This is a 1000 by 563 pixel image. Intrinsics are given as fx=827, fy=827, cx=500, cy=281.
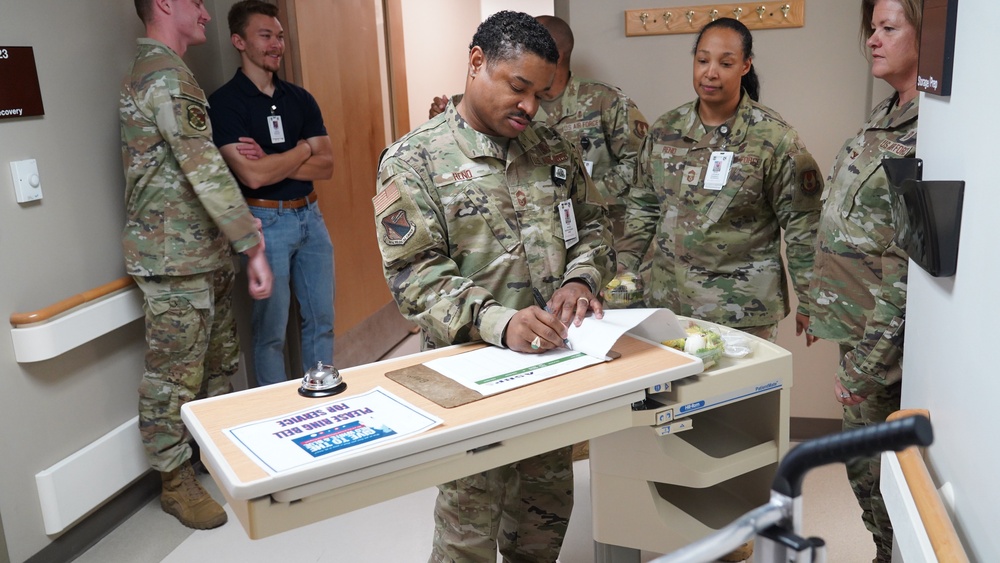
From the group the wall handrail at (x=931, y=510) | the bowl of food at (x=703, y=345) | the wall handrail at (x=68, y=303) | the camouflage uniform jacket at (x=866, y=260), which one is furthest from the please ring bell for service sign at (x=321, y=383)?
the wall handrail at (x=68, y=303)

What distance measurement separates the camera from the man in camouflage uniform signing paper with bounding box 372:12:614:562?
1834 millimetres

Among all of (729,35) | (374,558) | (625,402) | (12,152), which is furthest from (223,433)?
(729,35)

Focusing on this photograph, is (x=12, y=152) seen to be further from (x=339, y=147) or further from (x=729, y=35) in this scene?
(x=729, y=35)

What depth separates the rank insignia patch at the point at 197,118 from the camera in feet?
9.05

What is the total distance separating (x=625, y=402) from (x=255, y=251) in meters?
1.78

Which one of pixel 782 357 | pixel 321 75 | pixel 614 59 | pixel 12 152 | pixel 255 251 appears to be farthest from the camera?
pixel 321 75

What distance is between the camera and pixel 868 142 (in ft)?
6.80

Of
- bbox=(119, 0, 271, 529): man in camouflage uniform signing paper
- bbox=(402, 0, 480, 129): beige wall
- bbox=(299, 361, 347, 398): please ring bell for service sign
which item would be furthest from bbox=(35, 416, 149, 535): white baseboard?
bbox=(402, 0, 480, 129): beige wall

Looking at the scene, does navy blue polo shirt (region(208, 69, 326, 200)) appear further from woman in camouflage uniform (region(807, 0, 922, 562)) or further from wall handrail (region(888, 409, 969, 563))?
wall handrail (region(888, 409, 969, 563))

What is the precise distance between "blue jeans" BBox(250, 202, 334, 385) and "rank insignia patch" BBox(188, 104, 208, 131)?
22.2 inches

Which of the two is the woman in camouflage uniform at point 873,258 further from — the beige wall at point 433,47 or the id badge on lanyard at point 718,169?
the beige wall at point 433,47

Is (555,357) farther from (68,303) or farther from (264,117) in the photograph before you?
(264,117)

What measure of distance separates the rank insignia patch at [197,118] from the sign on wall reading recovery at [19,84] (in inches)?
17.3

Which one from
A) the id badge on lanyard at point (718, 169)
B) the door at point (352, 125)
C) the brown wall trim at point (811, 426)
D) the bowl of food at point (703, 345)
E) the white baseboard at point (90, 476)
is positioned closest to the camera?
the bowl of food at point (703, 345)
